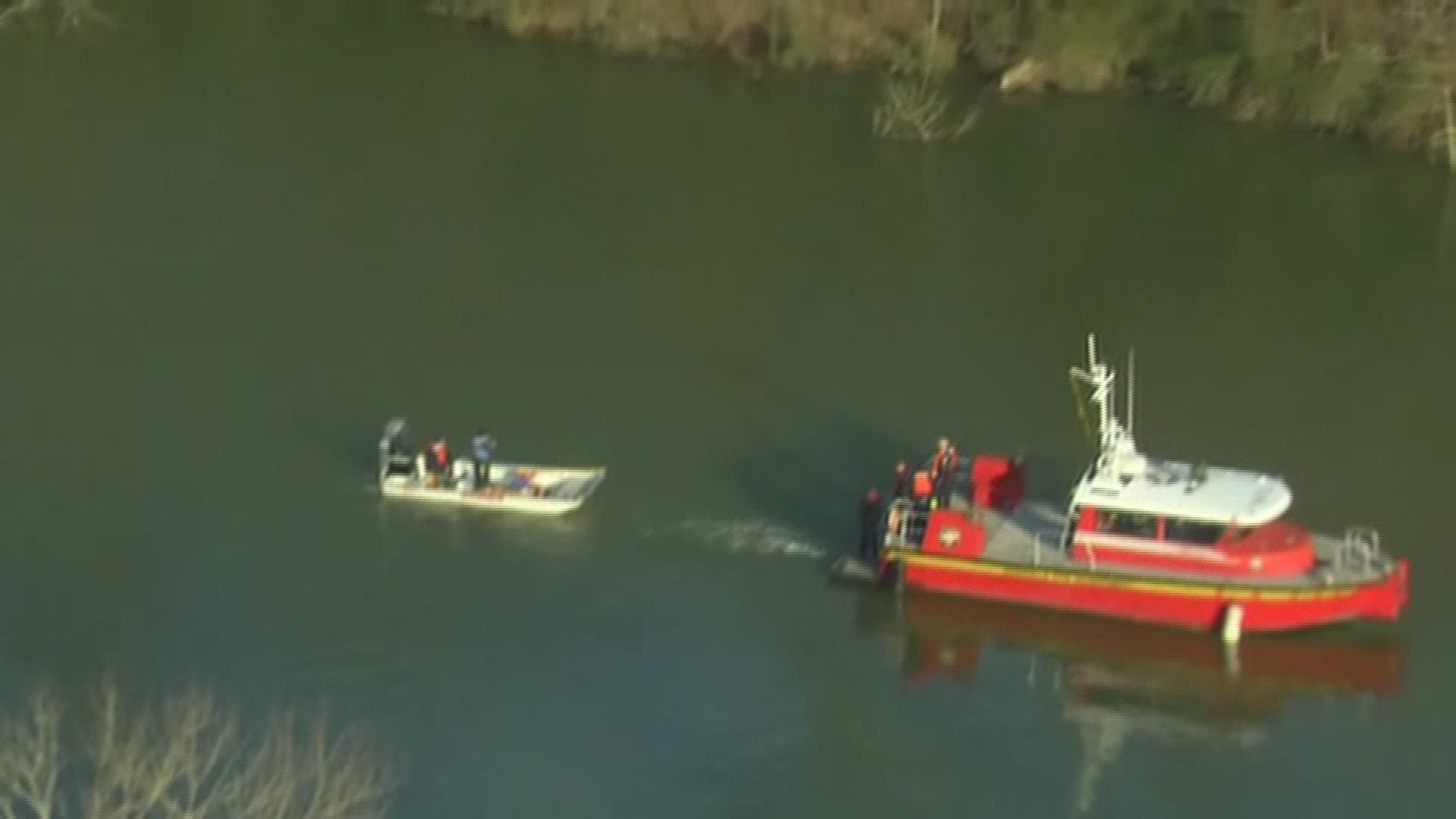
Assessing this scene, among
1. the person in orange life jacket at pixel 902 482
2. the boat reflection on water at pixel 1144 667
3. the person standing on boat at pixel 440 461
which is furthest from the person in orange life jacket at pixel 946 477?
the person standing on boat at pixel 440 461

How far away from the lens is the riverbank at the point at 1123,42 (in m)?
49.8

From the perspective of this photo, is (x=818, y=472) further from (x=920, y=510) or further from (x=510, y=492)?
(x=510, y=492)

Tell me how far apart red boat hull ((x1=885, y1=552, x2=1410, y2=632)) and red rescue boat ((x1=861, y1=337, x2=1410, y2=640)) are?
0.05 ft

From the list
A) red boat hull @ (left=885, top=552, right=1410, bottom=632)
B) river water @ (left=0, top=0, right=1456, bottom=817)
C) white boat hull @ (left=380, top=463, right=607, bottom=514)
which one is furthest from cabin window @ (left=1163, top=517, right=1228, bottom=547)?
white boat hull @ (left=380, top=463, right=607, bottom=514)

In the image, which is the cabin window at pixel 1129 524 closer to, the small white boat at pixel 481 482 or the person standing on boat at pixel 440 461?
the small white boat at pixel 481 482

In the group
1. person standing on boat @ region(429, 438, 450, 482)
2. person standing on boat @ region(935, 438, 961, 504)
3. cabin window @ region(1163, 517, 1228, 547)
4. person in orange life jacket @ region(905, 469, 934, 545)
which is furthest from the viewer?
person standing on boat @ region(429, 438, 450, 482)

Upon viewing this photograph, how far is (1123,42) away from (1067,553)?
87.1 feet

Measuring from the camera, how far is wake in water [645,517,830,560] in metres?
A: 31.0

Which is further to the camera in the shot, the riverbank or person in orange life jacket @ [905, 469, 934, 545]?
the riverbank

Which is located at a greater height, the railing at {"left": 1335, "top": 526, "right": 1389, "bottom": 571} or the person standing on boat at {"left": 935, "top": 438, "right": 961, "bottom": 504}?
the person standing on boat at {"left": 935, "top": 438, "right": 961, "bottom": 504}

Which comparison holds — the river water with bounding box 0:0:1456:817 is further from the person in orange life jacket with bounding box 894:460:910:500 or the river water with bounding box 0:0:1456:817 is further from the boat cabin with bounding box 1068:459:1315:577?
the person in orange life jacket with bounding box 894:460:910:500

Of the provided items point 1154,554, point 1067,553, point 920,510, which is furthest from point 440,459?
point 1154,554

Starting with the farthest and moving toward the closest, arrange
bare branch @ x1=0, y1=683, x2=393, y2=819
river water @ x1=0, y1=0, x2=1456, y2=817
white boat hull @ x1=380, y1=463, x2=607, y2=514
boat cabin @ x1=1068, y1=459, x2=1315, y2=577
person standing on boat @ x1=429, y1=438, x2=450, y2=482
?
person standing on boat @ x1=429, y1=438, x2=450, y2=482 < white boat hull @ x1=380, y1=463, x2=607, y2=514 < boat cabin @ x1=1068, y1=459, x2=1315, y2=577 < river water @ x1=0, y1=0, x2=1456, y2=817 < bare branch @ x1=0, y1=683, x2=393, y2=819

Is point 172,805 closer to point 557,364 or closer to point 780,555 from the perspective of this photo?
point 780,555
